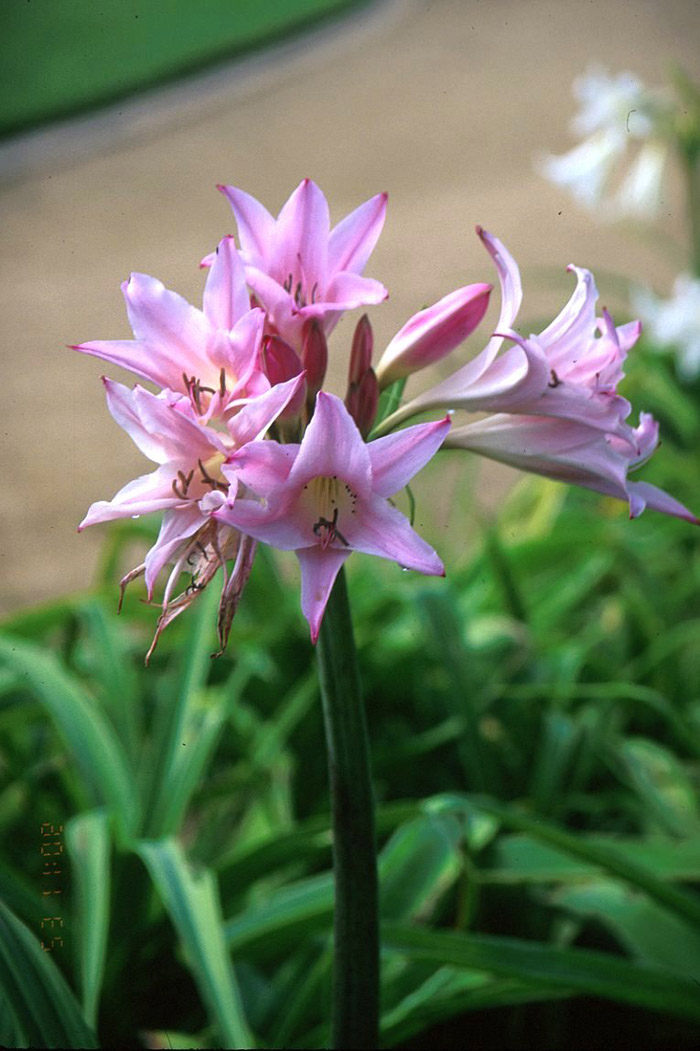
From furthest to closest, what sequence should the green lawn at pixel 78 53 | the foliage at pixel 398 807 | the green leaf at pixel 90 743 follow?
the green leaf at pixel 90 743
the foliage at pixel 398 807
the green lawn at pixel 78 53

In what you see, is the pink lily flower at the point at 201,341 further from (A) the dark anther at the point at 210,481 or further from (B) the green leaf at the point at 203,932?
(B) the green leaf at the point at 203,932

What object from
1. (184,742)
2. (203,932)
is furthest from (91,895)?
(184,742)

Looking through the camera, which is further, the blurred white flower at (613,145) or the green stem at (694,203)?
the green stem at (694,203)

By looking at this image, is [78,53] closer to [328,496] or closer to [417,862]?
[328,496]

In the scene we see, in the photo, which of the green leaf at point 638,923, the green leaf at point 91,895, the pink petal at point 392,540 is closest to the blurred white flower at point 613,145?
the green leaf at point 638,923

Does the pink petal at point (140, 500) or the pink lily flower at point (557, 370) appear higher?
the pink lily flower at point (557, 370)

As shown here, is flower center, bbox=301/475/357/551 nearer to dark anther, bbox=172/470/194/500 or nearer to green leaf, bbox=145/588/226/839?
dark anther, bbox=172/470/194/500

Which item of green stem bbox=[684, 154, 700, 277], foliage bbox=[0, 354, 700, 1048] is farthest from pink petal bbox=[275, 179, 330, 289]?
green stem bbox=[684, 154, 700, 277]
